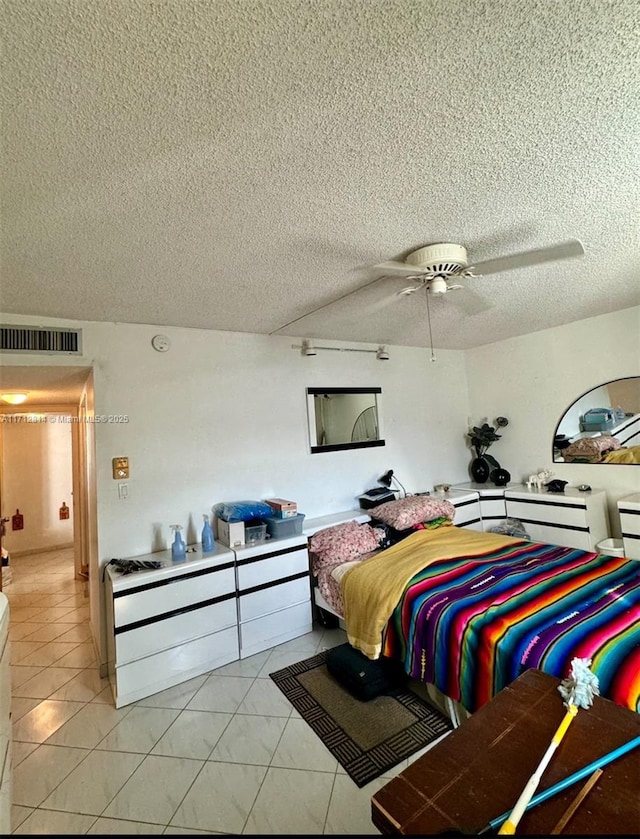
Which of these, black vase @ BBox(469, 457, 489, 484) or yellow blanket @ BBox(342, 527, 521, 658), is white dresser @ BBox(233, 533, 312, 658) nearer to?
yellow blanket @ BBox(342, 527, 521, 658)

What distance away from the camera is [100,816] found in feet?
5.34

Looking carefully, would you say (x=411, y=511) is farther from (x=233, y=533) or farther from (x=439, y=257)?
(x=439, y=257)

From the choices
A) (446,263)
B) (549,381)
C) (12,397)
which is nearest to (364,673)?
(446,263)

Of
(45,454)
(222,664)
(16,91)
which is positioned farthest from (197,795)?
(45,454)

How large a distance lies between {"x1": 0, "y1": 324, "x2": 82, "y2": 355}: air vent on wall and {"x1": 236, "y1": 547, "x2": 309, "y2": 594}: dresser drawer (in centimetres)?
197

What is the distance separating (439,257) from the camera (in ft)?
6.28

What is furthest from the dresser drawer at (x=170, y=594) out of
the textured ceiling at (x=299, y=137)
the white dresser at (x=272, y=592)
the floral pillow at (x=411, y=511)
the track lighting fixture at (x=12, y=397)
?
the track lighting fixture at (x=12, y=397)

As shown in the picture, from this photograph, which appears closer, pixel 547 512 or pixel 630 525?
pixel 630 525

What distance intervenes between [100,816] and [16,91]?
265 centimetres

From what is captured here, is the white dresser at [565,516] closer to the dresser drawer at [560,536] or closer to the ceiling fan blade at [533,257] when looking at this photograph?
the dresser drawer at [560,536]

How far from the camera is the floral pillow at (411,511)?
331 cm

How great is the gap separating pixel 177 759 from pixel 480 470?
13.0 ft

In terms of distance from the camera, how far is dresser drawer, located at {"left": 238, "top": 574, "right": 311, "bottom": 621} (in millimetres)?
2799

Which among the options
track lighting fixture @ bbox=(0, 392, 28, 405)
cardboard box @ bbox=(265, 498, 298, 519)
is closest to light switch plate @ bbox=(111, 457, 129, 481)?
cardboard box @ bbox=(265, 498, 298, 519)
